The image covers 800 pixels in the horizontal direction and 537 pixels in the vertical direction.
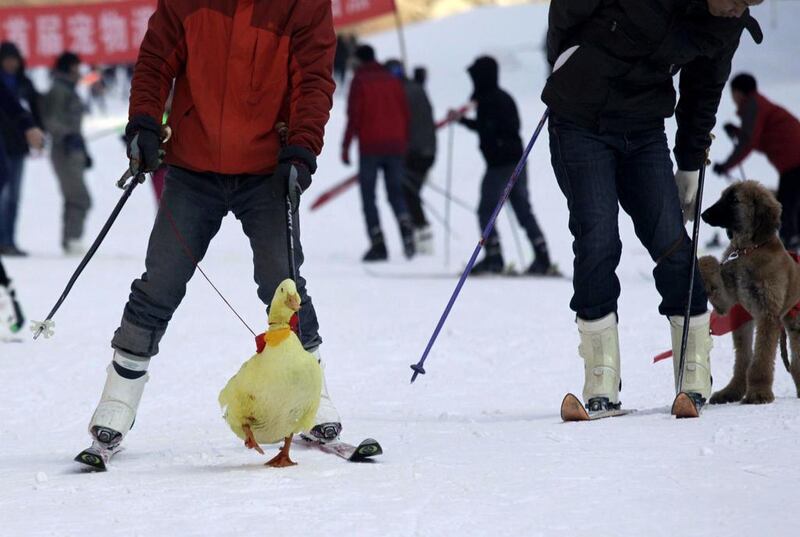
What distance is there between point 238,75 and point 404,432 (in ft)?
4.43

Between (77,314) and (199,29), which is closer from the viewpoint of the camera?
(199,29)

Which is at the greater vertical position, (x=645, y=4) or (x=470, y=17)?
(x=470, y=17)

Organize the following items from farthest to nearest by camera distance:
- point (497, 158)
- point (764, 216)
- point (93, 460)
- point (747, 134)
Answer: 1. point (497, 158)
2. point (747, 134)
3. point (764, 216)
4. point (93, 460)

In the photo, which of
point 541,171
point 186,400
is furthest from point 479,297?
point 541,171

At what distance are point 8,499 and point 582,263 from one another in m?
2.08

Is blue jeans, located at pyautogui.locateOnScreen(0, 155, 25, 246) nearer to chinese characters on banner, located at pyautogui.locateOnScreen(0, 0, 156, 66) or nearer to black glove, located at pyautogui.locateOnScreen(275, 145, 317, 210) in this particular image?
chinese characters on banner, located at pyautogui.locateOnScreen(0, 0, 156, 66)

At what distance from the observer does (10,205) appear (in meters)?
13.0

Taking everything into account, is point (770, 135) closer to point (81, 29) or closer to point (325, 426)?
point (325, 426)

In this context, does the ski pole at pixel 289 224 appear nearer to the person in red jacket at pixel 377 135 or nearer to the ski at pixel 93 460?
the ski at pixel 93 460

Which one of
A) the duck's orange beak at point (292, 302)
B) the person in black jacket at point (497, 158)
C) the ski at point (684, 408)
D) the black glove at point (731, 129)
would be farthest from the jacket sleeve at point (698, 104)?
the person in black jacket at point (497, 158)

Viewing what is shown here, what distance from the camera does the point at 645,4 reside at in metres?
4.46

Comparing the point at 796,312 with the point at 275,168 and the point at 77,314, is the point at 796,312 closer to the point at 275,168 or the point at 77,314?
the point at 275,168

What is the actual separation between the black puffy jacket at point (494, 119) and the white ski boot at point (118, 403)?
291 inches

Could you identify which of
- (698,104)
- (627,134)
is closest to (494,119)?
(698,104)
